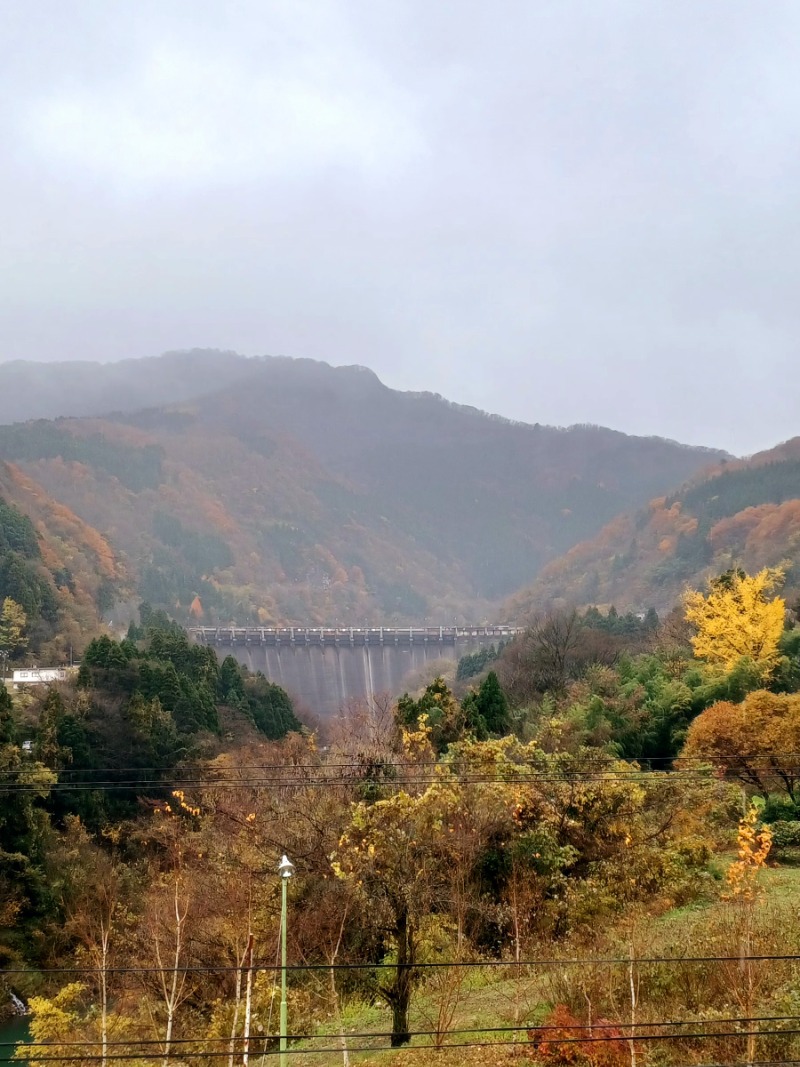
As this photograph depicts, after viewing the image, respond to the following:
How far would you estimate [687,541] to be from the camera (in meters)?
108

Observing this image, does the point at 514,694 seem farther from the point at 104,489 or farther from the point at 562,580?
the point at 104,489

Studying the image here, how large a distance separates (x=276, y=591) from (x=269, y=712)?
108803 mm

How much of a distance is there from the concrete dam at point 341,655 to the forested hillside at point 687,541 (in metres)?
16.2

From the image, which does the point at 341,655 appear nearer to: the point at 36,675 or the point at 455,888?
the point at 36,675

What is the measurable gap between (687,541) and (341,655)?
42695 mm

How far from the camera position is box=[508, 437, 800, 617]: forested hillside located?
9219cm

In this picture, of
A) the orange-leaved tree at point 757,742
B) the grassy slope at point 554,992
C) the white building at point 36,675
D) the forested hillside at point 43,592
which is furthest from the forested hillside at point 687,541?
the grassy slope at point 554,992

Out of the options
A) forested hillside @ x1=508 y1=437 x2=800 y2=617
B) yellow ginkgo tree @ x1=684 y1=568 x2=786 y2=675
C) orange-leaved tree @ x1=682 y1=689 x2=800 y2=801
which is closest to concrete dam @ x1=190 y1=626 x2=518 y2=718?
forested hillside @ x1=508 y1=437 x2=800 y2=617

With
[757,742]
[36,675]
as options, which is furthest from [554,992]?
[36,675]

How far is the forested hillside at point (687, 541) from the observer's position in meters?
92.2

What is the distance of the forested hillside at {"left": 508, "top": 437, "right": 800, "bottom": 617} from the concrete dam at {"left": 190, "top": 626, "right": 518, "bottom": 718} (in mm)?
16172

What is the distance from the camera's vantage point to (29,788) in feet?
91.7

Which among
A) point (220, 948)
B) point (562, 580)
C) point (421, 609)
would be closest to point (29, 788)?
point (220, 948)

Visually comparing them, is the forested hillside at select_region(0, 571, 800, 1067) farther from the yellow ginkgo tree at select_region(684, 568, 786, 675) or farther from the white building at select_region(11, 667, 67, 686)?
the white building at select_region(11, 667, 67, 686)
